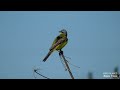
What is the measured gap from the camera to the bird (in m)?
3.06

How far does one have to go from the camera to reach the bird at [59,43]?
10.0 ft

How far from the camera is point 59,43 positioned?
3070mm
